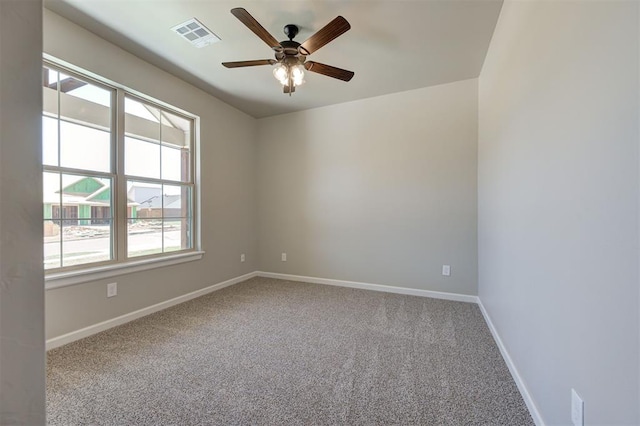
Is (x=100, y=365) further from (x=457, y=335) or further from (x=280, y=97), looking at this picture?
(x=280, y=97)

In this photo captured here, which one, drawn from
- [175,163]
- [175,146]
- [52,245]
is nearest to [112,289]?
→ [52,245]

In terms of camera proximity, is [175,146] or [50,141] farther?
[175,146]

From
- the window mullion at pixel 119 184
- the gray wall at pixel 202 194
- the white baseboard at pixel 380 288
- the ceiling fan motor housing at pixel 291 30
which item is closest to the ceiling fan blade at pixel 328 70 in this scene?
the ceiling fan motor housing at pixel 291 30

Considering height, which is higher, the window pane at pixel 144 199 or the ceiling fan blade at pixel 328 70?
the ceiling fan blade at pixel 328 70

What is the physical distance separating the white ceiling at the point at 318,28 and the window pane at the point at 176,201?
1.31 metres

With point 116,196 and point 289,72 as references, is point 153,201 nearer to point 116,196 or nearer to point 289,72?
point 116,196

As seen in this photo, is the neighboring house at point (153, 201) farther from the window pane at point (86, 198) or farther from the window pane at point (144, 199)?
the window pane at point (86, 198)

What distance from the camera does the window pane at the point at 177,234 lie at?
308cm

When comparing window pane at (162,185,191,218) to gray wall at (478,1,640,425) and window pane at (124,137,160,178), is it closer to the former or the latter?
window pane at (124,137,160,178)

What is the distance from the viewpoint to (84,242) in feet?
7.61

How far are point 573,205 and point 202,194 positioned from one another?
346 cm

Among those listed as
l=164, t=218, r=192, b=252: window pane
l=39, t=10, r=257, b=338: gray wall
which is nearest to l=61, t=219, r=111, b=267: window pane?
l=39, t=10, r=257, b=338: gray wall

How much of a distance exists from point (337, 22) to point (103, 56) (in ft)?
7.14

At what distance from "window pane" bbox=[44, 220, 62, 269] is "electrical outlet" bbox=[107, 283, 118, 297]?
1.39 ft
